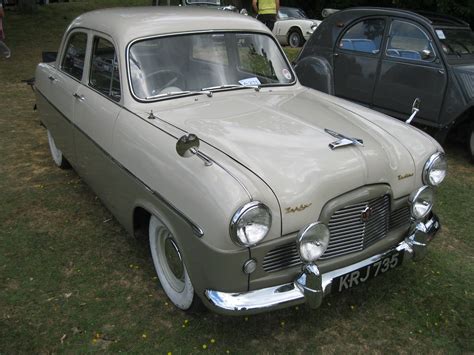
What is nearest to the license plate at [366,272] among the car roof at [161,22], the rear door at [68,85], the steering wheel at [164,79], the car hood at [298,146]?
the car hood at [298,146]

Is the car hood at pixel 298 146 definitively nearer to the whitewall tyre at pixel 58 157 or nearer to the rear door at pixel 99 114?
the rear door at pixel 99 114

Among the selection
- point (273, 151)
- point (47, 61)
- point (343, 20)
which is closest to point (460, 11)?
point (343, 20)

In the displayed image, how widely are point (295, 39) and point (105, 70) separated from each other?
1260cm

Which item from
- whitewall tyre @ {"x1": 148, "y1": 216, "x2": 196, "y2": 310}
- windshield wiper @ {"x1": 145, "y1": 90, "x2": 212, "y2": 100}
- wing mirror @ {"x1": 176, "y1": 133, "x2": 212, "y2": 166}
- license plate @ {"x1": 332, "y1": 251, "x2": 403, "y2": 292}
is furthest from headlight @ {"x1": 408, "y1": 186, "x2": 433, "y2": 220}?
windshield wiper @ {"x1": 145, "y1": 90, "x2": 212, "y2": 100}

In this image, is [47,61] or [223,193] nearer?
[223,193]

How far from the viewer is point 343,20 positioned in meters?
6.57

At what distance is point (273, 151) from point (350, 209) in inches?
21.0

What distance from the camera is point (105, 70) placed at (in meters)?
3.58

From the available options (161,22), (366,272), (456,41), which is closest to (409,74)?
(456,41)

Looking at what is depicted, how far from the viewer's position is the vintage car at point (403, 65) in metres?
5.43

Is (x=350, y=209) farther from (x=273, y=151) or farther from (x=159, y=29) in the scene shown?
(x=159, y=29)

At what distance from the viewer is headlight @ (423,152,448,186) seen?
296 cm

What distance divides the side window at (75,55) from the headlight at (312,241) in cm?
→ 259

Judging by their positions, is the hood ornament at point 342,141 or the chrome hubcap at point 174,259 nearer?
the hood ornament at point 342,141
